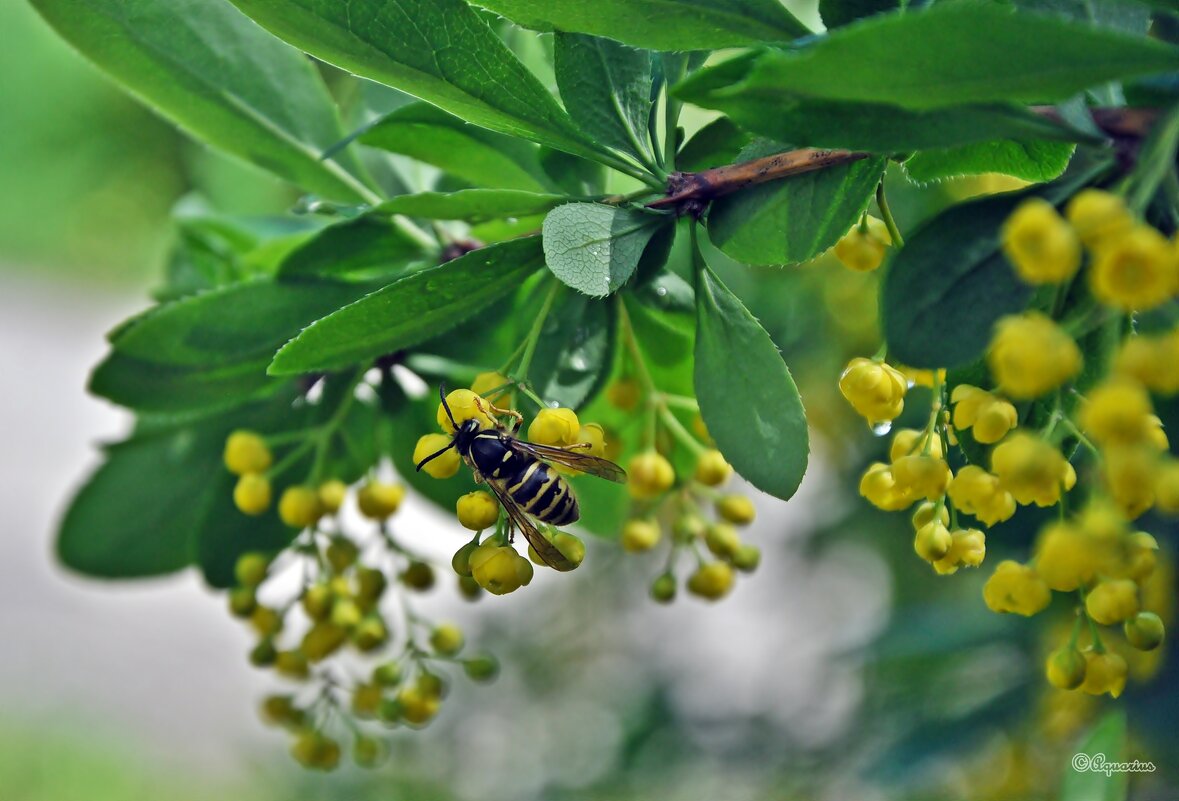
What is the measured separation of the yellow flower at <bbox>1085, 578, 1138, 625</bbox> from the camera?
75 centimetres

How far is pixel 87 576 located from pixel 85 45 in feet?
2.14

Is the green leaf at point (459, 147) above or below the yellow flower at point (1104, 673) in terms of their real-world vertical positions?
above

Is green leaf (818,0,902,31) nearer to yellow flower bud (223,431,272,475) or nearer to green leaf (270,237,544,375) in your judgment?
green leaf (270,237,544,375)

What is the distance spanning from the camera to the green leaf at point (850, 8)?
2.38ft

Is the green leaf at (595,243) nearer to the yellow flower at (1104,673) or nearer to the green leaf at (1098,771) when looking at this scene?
the yellow flower at (1104,673)

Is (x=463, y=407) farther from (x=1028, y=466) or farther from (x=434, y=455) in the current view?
(x=1028, y=466)

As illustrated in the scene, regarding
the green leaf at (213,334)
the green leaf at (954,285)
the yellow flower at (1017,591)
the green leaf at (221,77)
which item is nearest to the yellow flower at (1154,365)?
the green leaf at (954,285)

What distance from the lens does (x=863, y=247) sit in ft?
2.79

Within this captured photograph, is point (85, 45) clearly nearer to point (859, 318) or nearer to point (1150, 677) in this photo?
point (859, 318)

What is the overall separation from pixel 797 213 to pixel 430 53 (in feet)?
0.91

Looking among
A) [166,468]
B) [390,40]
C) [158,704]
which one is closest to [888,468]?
[390,40]

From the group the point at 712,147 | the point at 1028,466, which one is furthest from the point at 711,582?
the point at 1028,466

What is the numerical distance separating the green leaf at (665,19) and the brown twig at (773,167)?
81 millimetres

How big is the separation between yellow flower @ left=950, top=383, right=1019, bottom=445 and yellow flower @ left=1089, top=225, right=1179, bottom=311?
0.19m
